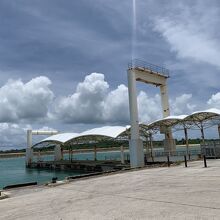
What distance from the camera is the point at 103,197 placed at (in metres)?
13.9

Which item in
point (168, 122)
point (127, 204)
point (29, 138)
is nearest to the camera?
point (127, 204)

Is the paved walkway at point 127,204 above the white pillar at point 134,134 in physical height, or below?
below

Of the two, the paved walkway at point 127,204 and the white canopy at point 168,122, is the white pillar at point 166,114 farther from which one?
the paved walkway at point 127,204

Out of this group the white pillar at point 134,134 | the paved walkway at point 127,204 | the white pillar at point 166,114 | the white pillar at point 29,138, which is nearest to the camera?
the paved walkway at point 127,204

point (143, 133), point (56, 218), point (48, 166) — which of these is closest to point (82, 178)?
point (56, 218)

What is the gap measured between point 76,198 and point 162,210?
18.3 feet

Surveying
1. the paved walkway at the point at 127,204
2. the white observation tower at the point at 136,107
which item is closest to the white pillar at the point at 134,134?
the white observation tower at the point at 136,107

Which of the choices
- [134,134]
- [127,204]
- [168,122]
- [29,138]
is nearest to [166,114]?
[168,122]

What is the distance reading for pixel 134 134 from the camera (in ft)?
117

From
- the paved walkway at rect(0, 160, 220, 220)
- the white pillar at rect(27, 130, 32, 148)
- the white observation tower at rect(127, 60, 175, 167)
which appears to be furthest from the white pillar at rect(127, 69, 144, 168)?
the white pillar at rect(27, 130, 32, 148)

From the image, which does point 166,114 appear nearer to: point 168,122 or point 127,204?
point 168,122

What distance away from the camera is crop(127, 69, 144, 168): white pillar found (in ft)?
117

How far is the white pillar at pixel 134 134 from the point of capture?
35.7 meters

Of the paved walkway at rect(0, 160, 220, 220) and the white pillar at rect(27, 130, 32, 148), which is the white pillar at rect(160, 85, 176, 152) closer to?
the paved walkway at rect(0, 160, 220, 220)
